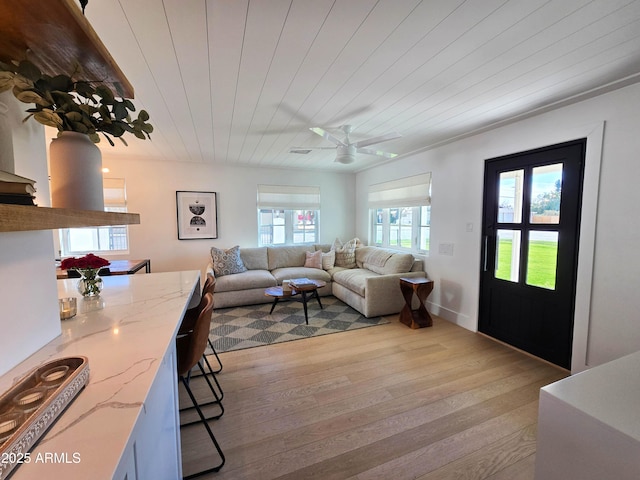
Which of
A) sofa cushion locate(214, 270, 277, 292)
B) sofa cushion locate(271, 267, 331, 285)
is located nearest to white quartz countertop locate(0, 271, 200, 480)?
sofa cushion locate(214, 270, 277, 292)

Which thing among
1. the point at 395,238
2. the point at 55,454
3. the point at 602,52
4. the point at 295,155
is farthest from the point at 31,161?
the point at 395,238

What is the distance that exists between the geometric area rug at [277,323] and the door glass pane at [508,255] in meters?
1.51

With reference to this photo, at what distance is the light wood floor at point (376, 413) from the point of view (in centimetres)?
156

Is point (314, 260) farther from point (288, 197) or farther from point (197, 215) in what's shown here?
point (197, 215)

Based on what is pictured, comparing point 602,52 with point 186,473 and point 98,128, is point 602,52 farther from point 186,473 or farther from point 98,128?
point 186,473

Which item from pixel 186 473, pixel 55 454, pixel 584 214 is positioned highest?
pixel 584 214

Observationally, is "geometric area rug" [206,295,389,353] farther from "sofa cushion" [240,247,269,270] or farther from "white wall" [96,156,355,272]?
"white wall" [96,156,355,272]

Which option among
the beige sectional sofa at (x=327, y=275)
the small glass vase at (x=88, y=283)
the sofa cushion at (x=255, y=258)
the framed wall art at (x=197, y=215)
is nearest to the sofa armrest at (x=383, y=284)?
the beige sectional sofa at (x=327, y=275)

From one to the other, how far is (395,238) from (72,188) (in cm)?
445

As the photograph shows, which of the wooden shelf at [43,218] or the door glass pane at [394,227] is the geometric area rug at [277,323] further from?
the wooden shelf at [43,218]

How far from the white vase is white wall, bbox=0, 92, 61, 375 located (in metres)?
0.08

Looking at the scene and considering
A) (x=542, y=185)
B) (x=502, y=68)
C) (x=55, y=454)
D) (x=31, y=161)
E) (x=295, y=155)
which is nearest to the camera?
(x=55, y=454)

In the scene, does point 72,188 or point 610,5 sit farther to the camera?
point 610,5

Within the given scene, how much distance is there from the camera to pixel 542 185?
2643mm
